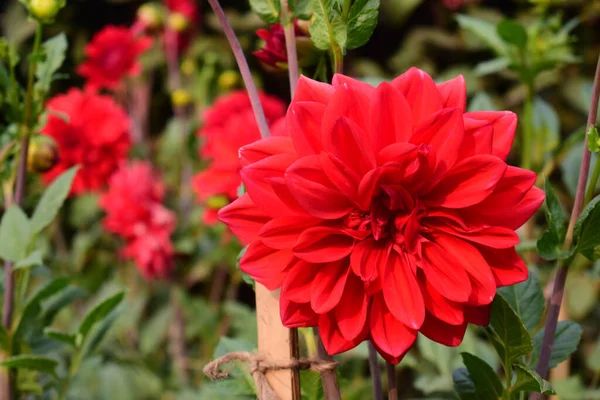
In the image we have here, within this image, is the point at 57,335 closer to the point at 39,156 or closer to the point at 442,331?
the point at 39,156

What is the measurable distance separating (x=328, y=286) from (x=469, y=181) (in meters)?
0.10

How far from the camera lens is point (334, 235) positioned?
1.53 ft

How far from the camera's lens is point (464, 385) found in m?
0.58

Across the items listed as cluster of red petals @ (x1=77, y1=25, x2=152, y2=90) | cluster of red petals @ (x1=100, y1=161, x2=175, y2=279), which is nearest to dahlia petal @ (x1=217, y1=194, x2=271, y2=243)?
cluster of red petals @ (x1=100, y1=161, x2=175, y2=279)

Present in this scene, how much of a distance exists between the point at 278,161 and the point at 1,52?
0.44 meters

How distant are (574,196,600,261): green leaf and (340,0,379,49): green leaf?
187 mm

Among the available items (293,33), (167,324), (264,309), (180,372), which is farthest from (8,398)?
(167,324)

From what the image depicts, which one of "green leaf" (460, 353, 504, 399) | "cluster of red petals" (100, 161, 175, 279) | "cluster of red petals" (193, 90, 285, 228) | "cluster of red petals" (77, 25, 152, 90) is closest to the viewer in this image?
"green leaf" (460, 353, 504, 399)

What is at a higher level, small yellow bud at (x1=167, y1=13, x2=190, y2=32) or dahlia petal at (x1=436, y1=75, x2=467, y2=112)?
small yellow bud at (x1=167, y1=13, x2=190, y2=32)

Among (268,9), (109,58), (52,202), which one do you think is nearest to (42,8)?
(52,202)

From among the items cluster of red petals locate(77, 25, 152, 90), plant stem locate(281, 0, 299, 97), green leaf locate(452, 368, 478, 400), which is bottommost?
green leaf locate(452, 368, 478, 400)

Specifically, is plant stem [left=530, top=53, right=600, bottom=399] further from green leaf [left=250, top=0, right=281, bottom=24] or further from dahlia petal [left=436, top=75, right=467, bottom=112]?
green leaf [left=250, top=0, right=281, bottom=24]

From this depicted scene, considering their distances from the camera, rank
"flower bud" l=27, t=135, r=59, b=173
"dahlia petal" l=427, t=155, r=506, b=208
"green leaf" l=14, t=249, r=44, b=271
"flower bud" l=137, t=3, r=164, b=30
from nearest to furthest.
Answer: "dahlia petal" l=427, t=155, r=506, b=208
"green leaf" l=14, t=249, r=44, b=271
"flower bud" l=27, t=135, r=59, b=173
"flower bud" l=137, t=3, r=164, b=30

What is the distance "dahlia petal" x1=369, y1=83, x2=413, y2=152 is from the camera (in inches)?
17.2
